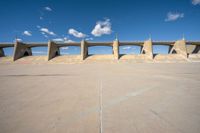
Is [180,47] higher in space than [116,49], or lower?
higher

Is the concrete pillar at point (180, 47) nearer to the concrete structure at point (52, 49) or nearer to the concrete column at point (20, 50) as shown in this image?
the concrete structure at point (52, 49)

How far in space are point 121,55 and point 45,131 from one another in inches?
1144

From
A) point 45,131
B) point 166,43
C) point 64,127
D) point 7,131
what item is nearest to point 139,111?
point 64,127

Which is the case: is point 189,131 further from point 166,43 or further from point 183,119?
point 166,43

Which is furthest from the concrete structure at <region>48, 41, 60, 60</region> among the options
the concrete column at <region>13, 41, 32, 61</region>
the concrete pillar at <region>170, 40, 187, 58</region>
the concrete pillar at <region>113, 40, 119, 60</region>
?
the concrete pillar at <region>170, 40, 187, 58</region>

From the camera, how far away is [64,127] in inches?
69.4

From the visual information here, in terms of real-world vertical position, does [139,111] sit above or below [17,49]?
below

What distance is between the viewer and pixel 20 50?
2998 cm

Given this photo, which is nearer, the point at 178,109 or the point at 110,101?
the point at 178,109

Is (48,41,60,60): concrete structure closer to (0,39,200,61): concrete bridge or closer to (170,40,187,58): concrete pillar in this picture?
(0,39,200,61): concrete bridge

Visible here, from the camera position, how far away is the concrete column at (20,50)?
2834 centimetres

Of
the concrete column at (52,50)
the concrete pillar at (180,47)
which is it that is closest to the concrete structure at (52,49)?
the concrete column at (52,50)

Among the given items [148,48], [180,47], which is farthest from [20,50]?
[180,47]

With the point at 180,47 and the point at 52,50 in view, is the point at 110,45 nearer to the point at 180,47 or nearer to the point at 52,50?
the point at 52,50
